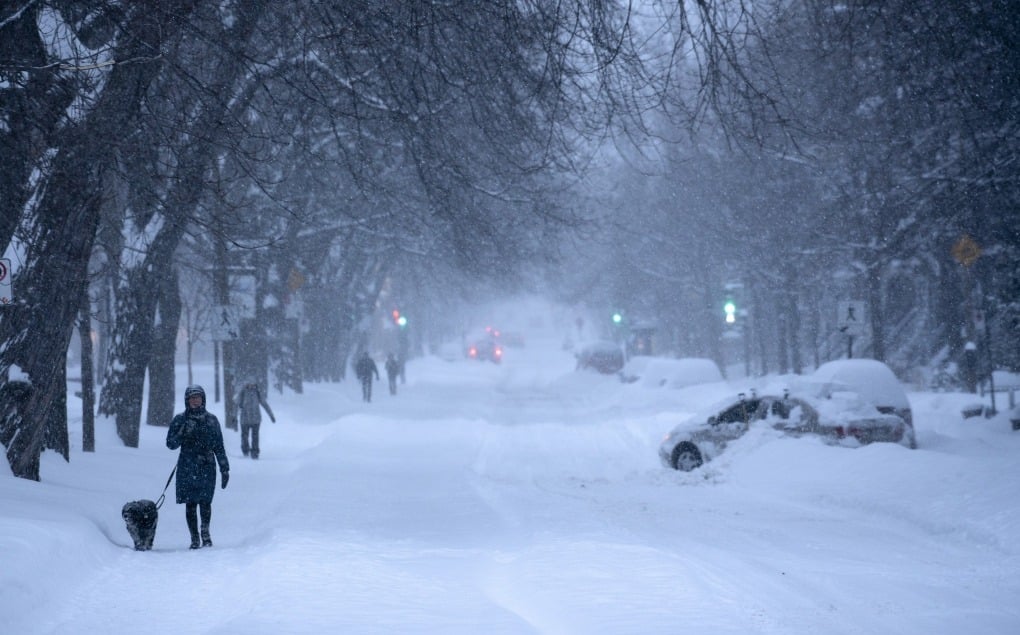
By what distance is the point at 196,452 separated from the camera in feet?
39.1

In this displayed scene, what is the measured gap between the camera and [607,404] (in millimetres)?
41000

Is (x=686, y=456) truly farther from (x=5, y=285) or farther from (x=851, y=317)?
(x=5, y=285)

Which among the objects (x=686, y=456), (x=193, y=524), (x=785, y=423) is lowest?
(x=686, y=456)

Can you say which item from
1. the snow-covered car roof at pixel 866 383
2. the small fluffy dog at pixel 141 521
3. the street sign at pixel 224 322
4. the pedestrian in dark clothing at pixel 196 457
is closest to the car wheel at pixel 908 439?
the snow-covered car roof at pixel 866 383

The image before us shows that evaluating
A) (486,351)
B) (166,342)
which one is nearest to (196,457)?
(166,342)

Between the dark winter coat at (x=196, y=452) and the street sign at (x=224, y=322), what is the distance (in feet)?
31.4

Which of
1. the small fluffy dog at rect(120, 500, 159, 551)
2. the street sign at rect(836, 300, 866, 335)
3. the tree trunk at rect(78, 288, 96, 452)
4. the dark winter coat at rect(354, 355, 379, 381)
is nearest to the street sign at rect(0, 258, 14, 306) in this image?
the small fluffy dog at rect(120, 500, 159, 551)

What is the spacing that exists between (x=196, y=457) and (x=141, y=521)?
104 centimetres

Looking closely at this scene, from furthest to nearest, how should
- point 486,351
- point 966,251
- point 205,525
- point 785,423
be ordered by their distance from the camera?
point 486,351 < point 966,251 < point 785,423 < point 205,525

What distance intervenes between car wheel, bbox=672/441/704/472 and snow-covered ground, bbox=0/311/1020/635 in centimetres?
69

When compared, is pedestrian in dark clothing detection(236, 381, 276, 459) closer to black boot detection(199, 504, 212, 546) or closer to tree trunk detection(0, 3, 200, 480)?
tree trunk detection(0, 3, 200, 480)

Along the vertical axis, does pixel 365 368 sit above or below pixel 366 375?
above

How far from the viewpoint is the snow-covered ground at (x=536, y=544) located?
798 centimetres

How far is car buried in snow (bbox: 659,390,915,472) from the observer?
Answer: 59.1 ft
